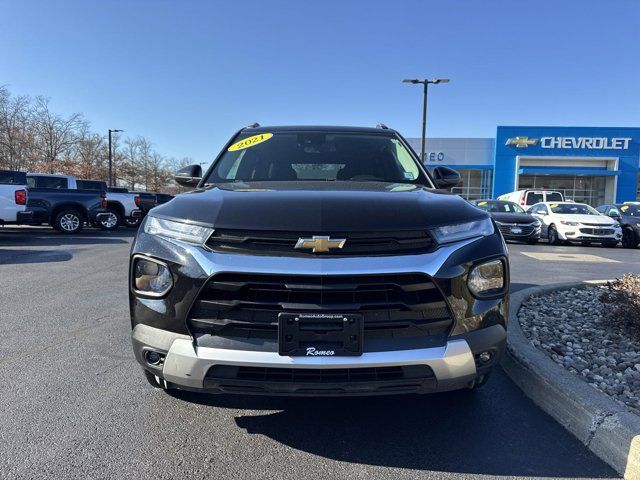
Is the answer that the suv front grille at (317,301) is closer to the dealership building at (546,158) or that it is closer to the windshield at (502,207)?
the windshield at (502,207)

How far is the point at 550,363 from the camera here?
3.28 meters

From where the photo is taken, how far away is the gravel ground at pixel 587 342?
308 centimetres

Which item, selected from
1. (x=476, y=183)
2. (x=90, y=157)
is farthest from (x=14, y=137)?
(x=476, y=183)

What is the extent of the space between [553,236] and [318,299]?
15.1 meters

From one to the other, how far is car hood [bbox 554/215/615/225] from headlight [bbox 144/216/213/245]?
15.0 m

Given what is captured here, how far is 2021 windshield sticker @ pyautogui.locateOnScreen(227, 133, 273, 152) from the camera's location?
156 inches

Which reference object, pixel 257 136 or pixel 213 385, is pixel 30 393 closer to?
pixel 213 385

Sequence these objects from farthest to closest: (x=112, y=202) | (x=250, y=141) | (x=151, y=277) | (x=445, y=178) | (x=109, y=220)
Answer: (x=112, y=202)
(x=109, y=220)
(x=250, y=141)
(x=445, y=178)
(x=151, y=277)

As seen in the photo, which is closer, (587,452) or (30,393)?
(587,452)

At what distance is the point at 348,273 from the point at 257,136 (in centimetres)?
231

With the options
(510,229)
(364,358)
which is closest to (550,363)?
(364,358)

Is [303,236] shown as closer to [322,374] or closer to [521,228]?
[322,374]

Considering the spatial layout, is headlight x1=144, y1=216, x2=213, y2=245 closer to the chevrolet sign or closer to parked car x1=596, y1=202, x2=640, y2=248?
parked car x1=596, y1=202, x2=640, y2=248

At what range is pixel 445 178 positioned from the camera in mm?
3691
